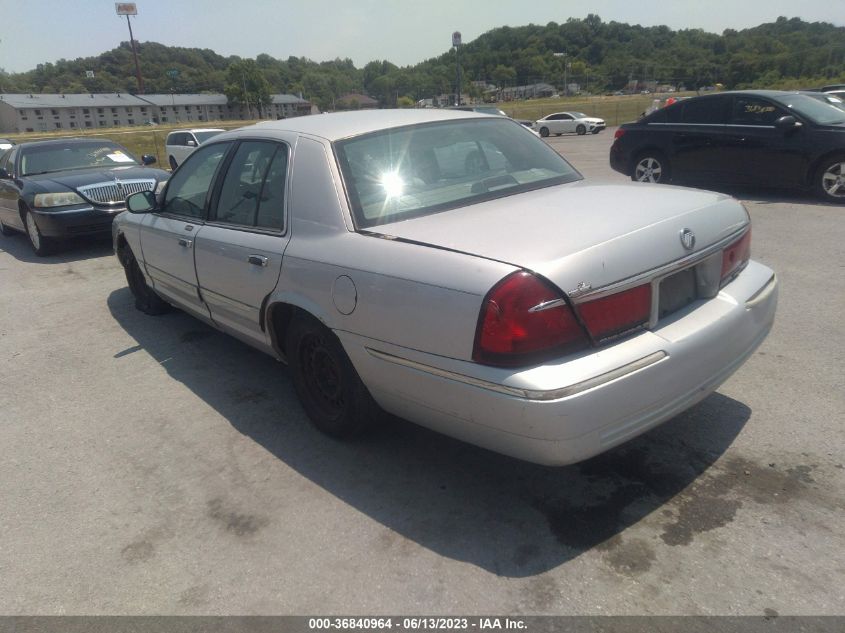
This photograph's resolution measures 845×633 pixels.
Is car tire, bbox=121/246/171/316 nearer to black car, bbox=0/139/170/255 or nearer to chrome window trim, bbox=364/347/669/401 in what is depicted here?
black car, bbox=0/139/170/255

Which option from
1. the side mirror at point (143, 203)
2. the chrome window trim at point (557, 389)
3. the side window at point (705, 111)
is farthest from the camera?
the side window at point (705, 111)

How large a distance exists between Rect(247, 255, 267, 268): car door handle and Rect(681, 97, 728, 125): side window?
832cm

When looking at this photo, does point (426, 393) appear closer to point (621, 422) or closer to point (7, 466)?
point (621, 422)

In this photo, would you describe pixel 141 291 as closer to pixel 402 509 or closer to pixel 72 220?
pixel 72 220

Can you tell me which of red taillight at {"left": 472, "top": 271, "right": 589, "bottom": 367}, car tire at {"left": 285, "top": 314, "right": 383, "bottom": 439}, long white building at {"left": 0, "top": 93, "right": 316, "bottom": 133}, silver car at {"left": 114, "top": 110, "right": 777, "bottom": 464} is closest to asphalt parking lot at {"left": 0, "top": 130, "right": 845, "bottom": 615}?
car tire at {"left": 285, "top": 314, "right": 383, "bottom": 439}

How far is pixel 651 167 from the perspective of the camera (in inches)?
400

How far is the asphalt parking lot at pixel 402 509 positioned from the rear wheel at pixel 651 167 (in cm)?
613

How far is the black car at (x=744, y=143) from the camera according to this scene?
27.7 feet

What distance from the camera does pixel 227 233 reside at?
380cm

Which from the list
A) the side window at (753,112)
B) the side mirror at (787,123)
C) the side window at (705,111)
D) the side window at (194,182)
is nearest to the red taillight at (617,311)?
the side window at (194,182)

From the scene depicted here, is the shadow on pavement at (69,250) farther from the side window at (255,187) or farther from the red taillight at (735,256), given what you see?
the red taillight at (735,256)

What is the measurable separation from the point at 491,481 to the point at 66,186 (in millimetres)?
7799

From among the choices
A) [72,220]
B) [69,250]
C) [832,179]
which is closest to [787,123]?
[832,179]

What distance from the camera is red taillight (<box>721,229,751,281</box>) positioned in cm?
294
